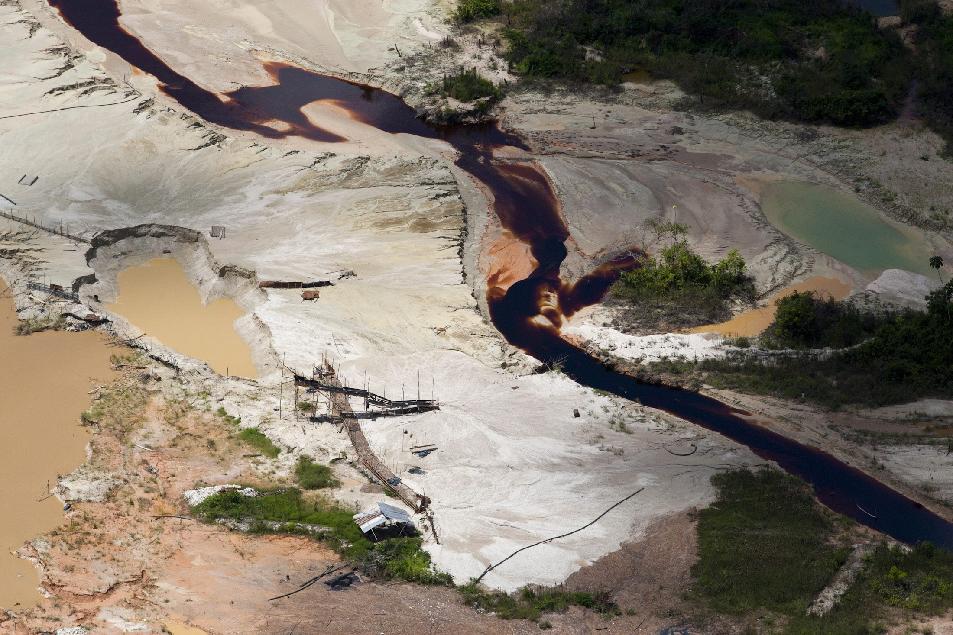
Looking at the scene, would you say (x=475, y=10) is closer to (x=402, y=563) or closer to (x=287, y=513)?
(x=287, y=513)

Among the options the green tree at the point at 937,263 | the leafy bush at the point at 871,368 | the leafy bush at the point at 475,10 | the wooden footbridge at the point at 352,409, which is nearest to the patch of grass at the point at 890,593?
the leafy bush at the point at 871,368

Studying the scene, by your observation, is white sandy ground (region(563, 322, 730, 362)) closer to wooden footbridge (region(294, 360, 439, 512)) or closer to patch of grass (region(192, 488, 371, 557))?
wooden footbridge (region(294, 360, 439, 512))

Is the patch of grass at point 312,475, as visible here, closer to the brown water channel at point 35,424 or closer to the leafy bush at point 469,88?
the brown water channel at point 35,424

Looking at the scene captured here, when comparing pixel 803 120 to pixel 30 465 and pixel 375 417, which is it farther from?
pixel 30 465

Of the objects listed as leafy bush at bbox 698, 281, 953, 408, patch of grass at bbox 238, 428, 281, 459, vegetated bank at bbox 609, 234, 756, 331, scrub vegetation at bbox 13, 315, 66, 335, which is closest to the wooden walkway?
patch of grass at bbox 238, 428, 281, 459

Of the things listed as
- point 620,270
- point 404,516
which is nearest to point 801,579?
point 404,516

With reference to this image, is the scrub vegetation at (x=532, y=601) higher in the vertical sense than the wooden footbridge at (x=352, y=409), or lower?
lower
